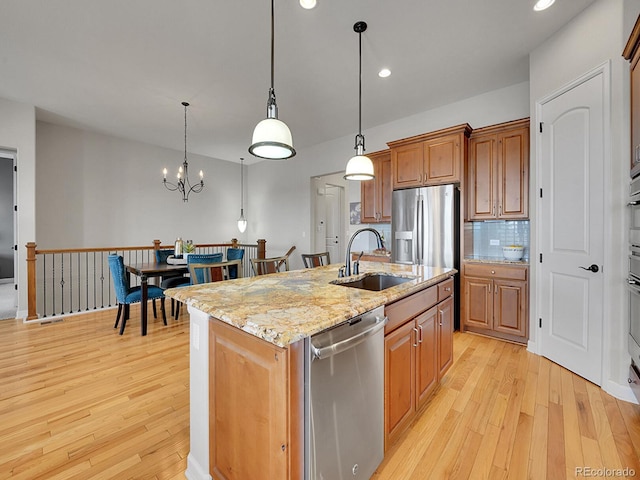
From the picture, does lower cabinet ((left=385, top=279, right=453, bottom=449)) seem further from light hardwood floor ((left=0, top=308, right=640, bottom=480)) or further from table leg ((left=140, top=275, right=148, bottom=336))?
table leg ((left=140, top=275, right=148, bottom=336))

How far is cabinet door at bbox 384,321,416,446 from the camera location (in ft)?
4.95

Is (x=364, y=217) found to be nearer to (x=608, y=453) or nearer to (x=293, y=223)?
(x=293, y=223)

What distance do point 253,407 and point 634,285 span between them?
2536mm

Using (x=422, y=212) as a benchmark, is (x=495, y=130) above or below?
above

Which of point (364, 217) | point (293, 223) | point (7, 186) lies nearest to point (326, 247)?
point (293, 223)

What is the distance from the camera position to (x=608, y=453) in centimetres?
157

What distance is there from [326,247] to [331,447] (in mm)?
5391

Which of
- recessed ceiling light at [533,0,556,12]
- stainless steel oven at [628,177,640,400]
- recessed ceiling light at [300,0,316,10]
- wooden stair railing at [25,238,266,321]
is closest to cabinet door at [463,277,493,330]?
stainless steel oven at [628,177,640,400]

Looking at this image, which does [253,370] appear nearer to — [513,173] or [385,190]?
[513,173]

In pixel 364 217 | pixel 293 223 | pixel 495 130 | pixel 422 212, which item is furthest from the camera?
pixel 293 223

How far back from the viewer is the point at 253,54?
2.89 m

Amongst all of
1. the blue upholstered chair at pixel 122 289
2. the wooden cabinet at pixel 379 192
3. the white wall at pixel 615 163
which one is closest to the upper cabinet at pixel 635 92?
the white wall at pixel 615 163

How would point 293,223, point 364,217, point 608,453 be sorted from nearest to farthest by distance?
1. point 608,453
2. point 364,217
3. point 293,223

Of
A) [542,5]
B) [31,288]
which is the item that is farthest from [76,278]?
[542,5]
